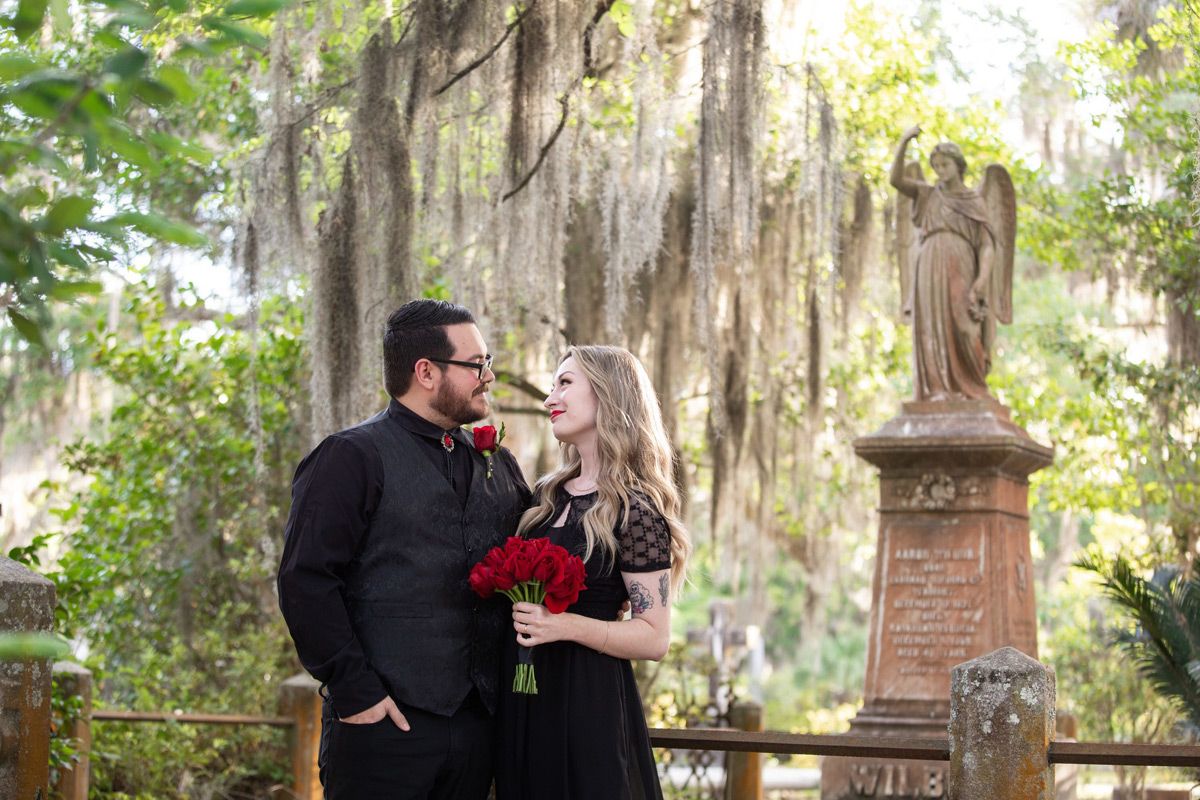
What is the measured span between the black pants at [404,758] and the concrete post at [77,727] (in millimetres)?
2770

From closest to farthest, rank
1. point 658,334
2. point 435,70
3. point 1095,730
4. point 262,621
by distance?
point 435,70, point 262,621, point 658,334, point 1095,730

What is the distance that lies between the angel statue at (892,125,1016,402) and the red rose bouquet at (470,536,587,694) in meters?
5.11


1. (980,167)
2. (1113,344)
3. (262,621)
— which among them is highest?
(980,167)

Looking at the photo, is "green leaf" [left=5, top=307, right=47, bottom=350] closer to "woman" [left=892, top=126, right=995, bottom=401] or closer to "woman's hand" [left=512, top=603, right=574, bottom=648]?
"woman's hand" [left=512, top=603, right=574, bottom=648]

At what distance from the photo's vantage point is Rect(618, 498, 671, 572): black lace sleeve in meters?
3.19

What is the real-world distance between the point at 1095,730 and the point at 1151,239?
176 inches

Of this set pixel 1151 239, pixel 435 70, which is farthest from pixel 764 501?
pixel 435 70

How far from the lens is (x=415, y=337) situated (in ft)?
11.0

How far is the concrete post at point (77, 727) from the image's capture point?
5.35 m

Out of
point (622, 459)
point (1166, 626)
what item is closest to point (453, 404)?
point (622, 459)

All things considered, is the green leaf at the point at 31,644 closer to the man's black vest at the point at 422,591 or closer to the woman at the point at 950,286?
the man's black vest at the point at 422,591

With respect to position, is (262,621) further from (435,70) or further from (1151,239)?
(1151,239)

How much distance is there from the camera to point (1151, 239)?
1048 centimetres

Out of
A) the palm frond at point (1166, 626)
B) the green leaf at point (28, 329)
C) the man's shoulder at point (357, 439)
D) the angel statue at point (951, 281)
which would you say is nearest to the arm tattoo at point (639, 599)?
the man's shoulder at point (357, 439)
